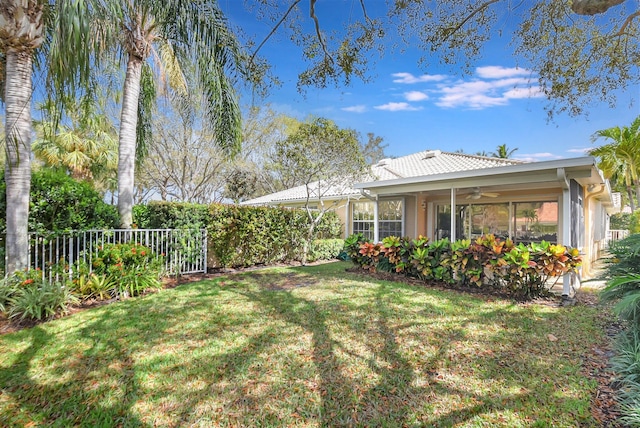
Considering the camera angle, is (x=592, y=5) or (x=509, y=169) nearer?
(x=592, y=5)

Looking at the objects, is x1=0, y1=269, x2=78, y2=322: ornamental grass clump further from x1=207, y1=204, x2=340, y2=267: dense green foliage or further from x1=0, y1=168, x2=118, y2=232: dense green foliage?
x1=207, y1=204, x2=340, y2=267: dense green foliage

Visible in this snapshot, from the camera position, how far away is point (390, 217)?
434 inches

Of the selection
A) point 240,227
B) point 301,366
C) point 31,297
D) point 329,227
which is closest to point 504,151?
point 329,227

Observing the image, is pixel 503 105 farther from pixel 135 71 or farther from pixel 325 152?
pixel 135 71

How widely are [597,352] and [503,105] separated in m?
8.31

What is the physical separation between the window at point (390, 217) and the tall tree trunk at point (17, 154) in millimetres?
9254

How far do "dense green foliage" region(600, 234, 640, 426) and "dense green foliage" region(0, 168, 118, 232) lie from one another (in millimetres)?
8695

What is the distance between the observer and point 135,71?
776cm

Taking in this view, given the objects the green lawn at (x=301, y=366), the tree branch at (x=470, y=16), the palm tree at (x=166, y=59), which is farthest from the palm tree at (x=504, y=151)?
the palm tree at (x=166, y=59)

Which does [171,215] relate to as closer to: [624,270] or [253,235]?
[253,235]

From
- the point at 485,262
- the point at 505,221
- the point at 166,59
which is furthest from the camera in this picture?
the point at 505,221

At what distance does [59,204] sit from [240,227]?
4761mm

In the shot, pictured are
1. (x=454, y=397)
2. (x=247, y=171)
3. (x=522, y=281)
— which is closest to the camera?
(x=454, y=397)

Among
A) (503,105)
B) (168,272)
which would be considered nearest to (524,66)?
(503,105)
